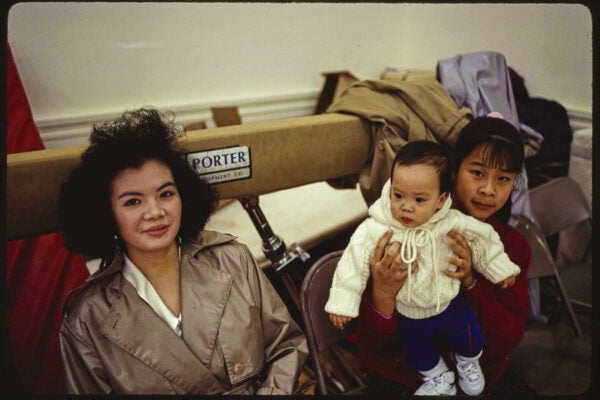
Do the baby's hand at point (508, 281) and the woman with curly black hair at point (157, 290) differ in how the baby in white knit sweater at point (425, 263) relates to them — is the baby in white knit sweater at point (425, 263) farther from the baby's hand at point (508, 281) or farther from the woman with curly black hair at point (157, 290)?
the woman with curly black hair at point (157, 290)

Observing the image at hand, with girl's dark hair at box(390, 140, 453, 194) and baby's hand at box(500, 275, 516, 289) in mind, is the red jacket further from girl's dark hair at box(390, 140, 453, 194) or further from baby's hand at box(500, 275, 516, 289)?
Result: girl's dark hair at box(390, 140, 453, 194)

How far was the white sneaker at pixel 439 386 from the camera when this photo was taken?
984 mm

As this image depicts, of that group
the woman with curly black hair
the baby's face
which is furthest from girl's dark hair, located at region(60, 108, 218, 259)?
the baby's face

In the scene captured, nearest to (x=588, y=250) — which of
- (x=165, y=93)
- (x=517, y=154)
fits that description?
(x=517, y=154)

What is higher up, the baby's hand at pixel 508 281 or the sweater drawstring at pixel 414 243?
the sweater drawstring at pixel 414 243

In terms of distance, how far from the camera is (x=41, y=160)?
33.9 inches

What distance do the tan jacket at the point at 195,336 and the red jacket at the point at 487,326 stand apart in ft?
0.61

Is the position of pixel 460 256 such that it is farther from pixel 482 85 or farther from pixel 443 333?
pixel 482 85

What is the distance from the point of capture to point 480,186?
37.4 inches

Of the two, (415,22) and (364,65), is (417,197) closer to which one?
(364,65)

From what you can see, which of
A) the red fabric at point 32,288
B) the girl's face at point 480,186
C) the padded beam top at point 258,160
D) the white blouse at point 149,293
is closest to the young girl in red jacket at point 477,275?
the girl's face at point 480,186

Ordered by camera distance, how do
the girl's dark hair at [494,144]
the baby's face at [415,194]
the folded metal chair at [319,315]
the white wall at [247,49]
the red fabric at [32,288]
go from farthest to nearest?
the white wall at [247,49] < the red fabric at [32,288] < the folded metal chair at [319,315] < the girl's dark hair at [494,144] < the baby's face at [415,194]

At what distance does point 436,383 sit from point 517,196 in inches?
29.5

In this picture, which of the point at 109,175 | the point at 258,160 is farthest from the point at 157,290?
the point at 258,160
